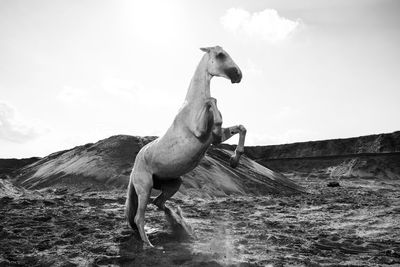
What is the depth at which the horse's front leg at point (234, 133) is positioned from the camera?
403 cm

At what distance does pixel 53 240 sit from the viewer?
191 inches

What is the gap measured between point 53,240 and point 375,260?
424 centimetres

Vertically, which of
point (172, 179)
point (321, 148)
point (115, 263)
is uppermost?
point (321, 148)

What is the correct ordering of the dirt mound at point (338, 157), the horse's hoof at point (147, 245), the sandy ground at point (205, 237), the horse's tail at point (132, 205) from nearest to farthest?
the sandy ground at point (205, 237)
the horse's hoof at point (147, 245)
the horse's tail at point (132, 205)
the dirt mound at point (338, 157)

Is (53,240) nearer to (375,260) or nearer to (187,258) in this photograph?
(187,258)

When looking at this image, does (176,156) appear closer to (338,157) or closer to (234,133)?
(234,133)

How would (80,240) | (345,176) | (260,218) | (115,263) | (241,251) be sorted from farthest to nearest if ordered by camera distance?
(345,176) → (260,218) → (80,240) → (241,251) → (115,263)

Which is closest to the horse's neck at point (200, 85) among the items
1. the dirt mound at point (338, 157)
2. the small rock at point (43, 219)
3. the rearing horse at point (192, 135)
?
the rearing horse at point (192, 135)

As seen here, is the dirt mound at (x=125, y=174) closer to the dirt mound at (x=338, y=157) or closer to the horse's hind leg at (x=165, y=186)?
the horse's hind leg at (x=165, y=186)

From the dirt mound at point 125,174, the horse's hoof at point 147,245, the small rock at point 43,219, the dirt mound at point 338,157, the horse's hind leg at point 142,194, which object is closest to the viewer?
the horse's hoof at point 147,245

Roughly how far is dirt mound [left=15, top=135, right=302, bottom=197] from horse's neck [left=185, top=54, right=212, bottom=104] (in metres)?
6.78

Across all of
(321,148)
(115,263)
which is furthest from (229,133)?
(321,148)

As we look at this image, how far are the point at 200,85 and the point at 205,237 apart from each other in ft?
7.39

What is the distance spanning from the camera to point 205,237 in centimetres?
497
